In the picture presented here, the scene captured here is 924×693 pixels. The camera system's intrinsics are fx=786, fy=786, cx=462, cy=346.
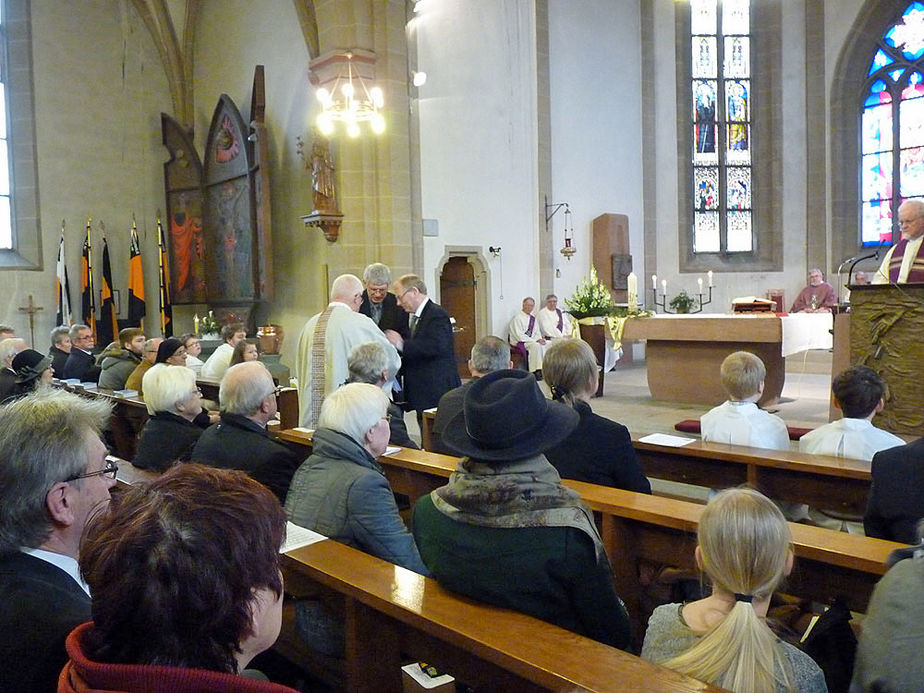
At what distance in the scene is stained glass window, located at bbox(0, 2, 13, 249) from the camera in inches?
447

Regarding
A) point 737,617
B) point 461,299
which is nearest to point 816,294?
point 461,299

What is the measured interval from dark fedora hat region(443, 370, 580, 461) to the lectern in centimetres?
383

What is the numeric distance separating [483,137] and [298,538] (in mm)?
9870

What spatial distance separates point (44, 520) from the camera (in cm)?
161

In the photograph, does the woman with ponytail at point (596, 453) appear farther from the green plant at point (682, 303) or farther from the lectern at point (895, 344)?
the green plant at point (682, 303)

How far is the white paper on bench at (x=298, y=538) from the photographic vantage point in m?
2.24

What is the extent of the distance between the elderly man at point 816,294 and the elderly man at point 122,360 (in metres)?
10.2

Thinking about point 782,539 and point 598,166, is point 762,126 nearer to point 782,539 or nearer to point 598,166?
point 598,166

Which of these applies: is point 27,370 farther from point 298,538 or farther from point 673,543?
point 673,543

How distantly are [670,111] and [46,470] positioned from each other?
560 inches

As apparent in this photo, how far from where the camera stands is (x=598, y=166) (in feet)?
43.6

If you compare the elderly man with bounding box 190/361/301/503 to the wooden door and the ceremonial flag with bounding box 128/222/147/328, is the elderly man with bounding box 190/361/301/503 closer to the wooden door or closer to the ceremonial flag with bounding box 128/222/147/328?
the wooden door

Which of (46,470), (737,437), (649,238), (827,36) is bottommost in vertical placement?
(737,437)

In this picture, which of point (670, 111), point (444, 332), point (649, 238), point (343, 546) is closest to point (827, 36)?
point (670, 111)
